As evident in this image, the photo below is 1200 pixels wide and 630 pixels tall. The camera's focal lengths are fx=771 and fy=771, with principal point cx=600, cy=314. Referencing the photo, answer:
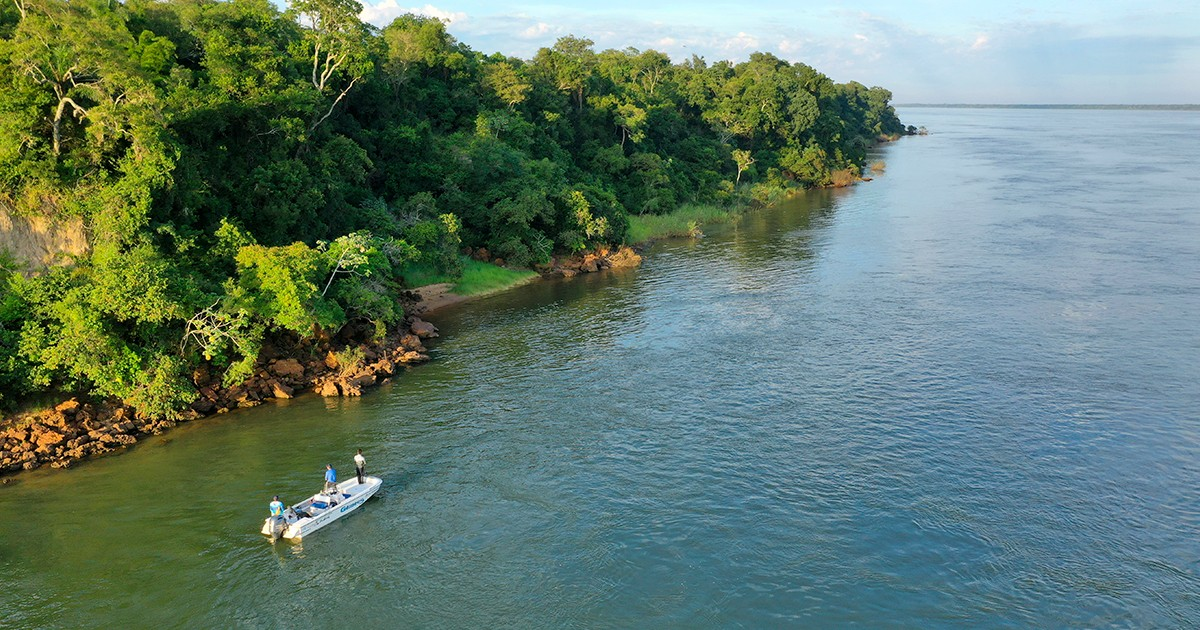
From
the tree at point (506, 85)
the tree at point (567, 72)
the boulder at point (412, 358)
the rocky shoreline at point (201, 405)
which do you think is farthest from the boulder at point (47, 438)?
the tree at point (567, 72)

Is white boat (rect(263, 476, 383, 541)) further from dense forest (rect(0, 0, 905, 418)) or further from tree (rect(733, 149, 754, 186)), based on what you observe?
tree (rect(733, 149, 754, 186))

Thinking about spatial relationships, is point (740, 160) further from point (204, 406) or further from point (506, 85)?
point (204, 406)

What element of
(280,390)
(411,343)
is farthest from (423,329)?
(280,390)

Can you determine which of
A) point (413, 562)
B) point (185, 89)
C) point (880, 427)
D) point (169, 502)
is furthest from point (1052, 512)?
point (185, 89)

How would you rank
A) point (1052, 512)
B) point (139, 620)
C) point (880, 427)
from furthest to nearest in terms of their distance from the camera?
point (880, 427), point (1052, 512), point (139, 620)

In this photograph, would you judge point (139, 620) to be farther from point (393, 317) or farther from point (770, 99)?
point (770, 99)

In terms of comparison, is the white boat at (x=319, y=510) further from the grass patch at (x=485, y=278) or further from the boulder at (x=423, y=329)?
the grass patch at (x=485, y=278)

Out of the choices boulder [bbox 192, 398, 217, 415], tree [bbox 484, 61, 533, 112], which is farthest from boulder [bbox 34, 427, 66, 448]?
tree [bbox 484, 61, 533, 112]
